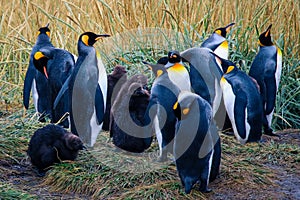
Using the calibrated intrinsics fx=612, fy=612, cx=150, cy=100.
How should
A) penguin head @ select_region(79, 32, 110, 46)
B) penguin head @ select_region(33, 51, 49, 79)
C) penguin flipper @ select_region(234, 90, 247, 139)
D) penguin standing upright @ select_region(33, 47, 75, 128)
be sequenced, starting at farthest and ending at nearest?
penguin head @ select_region(33, 51, 49, 79)
penguin standing upright @ select_region(33, 47, 75, 128)
penguin head @ select_region(79, 32, 110, 46)
penguin flipper @ select_region(234, 90, 247, 139)

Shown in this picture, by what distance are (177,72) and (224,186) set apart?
1726 millimetres

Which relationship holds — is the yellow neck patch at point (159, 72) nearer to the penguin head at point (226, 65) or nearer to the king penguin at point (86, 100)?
the king penguin at point (86, 100)

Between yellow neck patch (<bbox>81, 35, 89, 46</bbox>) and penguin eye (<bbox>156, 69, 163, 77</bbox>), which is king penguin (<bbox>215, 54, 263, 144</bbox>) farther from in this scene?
yellow neck patch (<bbox>81, 35, 89, 46</bbox>)

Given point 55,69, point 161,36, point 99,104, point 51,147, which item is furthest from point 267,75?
point 51,147

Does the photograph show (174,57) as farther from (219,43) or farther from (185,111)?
(185,111)

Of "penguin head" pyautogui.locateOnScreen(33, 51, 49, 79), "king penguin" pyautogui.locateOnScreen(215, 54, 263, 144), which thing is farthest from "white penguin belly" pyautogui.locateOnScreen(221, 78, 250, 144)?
"penguin head" pyautogui.locateOnScreen(33, 51, 49, 79)

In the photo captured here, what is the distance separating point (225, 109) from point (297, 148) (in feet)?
3.36

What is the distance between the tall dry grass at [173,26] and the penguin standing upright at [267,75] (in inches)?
19.2

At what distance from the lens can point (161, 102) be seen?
519 centimetres

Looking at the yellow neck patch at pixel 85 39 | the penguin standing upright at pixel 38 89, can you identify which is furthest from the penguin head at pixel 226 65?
the penguin standing upright at pixel 38 89

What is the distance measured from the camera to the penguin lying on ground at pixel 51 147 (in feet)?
16.2

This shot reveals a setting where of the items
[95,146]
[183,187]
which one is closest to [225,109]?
[95,146]

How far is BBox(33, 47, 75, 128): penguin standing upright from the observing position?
20.6 ft

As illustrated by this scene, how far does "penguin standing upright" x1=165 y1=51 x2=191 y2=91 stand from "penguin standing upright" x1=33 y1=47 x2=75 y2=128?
1080 millimetres
